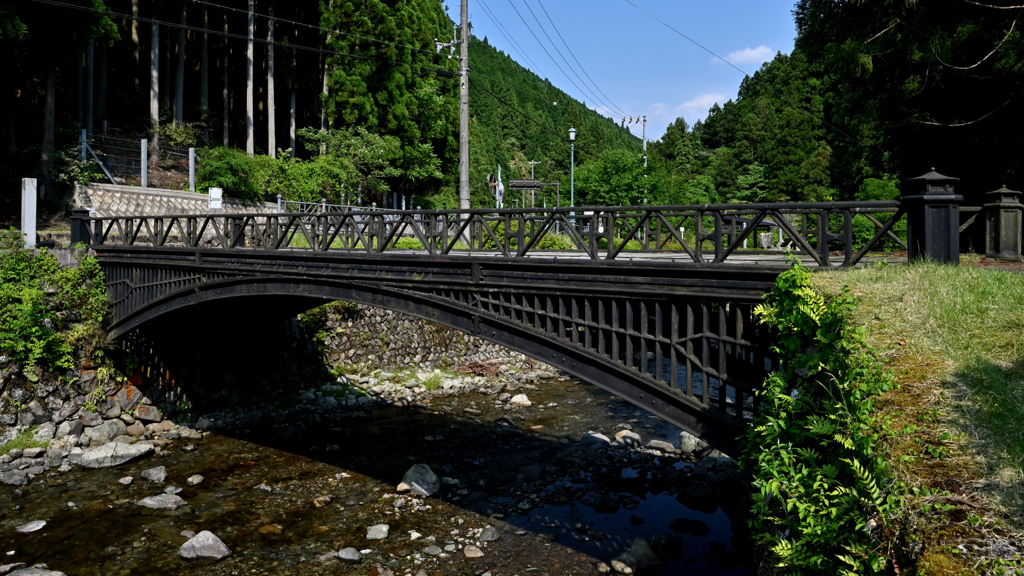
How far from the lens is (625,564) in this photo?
362 inches

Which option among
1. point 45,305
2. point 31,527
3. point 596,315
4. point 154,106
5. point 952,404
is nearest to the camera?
point 952,404

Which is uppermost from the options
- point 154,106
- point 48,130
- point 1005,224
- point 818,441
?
point 154,106

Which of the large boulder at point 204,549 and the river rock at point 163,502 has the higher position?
the river rock at point 163,502

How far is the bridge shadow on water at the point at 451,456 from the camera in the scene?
10.4m

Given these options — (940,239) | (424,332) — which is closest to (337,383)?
(424,332)

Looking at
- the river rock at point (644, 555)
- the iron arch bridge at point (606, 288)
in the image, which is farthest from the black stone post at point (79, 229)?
the river rock at point (644, 555)

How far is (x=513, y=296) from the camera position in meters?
9.33

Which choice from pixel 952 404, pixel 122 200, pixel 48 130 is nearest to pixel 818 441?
pixel 952 404

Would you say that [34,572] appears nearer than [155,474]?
Yes

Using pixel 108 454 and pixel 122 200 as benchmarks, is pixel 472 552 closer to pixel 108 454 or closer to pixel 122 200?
pixel 108 454

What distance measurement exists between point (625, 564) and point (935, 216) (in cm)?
592

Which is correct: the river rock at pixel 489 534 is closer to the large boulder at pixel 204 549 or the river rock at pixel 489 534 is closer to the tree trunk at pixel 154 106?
the large boulder at pixel 204 549

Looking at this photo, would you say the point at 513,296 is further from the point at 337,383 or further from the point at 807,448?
the point at 337,383

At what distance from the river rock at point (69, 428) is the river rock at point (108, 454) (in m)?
0.77
